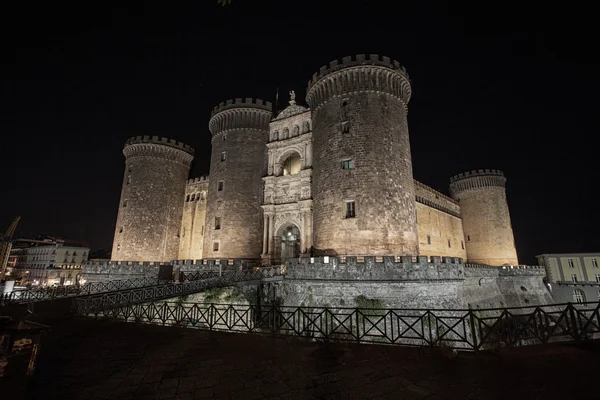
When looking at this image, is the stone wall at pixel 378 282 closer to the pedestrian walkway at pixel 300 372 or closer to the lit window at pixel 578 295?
the pedestrian walkway at pixel 300 372

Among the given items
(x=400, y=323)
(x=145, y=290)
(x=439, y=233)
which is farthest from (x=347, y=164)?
(x=439, y=233)

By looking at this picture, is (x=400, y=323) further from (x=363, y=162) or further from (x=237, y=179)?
(x=237, y=179)

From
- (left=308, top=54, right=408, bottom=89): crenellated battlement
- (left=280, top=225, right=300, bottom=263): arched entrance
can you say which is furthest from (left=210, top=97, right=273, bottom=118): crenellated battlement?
(left=280, top=225, right=300, bottom=263): arched entrance

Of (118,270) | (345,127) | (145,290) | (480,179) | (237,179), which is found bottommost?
(145,290)

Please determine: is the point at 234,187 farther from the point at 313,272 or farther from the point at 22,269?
the point at 22,269

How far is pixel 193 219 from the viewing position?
34062mm

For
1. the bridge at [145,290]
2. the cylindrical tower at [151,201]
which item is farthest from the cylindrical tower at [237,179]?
the cylindrical tower at [151,201]

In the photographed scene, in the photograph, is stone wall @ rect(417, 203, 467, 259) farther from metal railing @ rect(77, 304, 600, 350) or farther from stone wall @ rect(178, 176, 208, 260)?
stone wall @ rect(178, 176, 208, 260)

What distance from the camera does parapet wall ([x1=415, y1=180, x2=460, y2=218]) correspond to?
108 ft

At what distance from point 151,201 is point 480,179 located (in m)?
40.1

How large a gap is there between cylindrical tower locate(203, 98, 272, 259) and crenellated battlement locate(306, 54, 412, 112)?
903cm

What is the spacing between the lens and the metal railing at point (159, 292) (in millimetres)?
13039

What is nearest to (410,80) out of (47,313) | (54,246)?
(47,313)

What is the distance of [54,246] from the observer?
215ft
